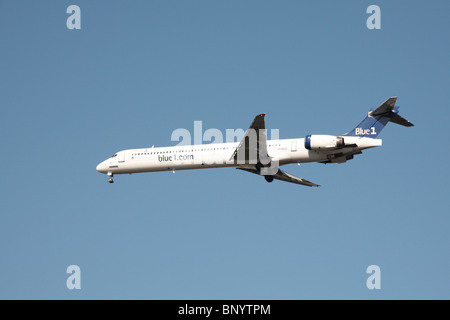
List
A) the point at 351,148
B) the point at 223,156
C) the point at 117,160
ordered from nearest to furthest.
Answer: the point at 351,148
the point at 223,156
the point at 117,160

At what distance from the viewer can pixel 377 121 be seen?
41.6m

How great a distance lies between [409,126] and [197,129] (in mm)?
14187

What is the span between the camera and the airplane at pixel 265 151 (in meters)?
40.7

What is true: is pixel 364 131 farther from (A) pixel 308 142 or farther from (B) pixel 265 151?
(B) pixel 265 151

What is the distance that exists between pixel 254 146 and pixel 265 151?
85 centimetres

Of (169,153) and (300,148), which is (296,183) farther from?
(169,153)

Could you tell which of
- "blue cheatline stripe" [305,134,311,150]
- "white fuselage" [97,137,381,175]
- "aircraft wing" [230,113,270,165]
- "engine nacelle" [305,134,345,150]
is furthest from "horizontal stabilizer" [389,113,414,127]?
"aircraft wing" [230,113,270,165]

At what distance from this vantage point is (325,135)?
4088cm

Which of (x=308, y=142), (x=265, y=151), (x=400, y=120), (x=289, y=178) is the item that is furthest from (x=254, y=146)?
(x=400, y=120)

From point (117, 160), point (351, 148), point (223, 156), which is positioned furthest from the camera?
point (117, 160)

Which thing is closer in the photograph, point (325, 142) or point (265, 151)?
point (325, 142)

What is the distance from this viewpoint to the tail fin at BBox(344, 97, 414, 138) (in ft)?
135

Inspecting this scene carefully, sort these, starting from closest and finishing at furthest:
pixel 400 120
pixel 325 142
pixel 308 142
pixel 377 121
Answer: pixel 325 142, pixel 308 142, pixel 400 120, pixel 377 121

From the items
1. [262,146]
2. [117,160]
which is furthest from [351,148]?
[117,160]
